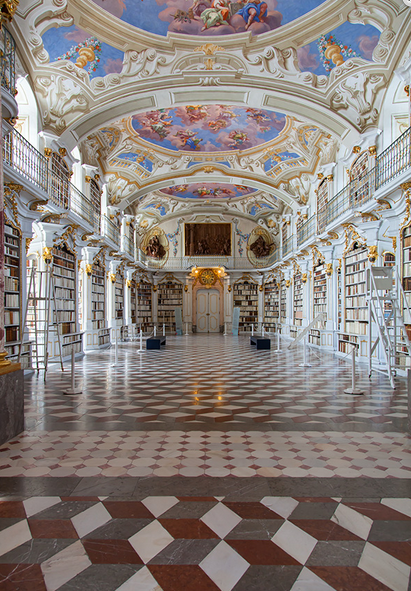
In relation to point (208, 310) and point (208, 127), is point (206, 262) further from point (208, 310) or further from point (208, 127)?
point (208, 127)

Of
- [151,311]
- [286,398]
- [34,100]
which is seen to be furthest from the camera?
[151,311]

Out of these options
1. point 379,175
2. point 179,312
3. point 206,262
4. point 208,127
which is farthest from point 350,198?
point 206,262

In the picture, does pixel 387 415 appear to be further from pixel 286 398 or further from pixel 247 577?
pixel 247 577

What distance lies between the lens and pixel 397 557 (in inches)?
94.3

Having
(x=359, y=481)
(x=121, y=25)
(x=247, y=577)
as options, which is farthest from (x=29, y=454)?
(x=121, y=25)

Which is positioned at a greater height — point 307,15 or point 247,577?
point 307,15

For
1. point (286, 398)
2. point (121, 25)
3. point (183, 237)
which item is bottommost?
point (286, 398)

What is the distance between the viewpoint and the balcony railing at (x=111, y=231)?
1792cm

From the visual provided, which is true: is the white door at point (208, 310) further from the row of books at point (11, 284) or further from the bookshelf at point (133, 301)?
the row of books at point (11, 284)

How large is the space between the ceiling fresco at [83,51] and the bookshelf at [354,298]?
8632 mm

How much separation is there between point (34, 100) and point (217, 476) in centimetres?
1093

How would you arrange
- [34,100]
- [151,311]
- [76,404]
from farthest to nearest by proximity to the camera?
[151,311] → [34,100] → [76,404]

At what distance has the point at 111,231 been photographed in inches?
736

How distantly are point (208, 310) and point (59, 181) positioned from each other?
16.7 metres
